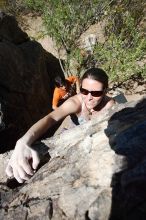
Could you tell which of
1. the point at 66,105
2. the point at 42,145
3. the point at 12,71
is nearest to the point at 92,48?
the point at 12,71

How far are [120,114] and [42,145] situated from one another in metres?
0.76

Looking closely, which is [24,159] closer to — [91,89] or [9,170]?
[9,170]

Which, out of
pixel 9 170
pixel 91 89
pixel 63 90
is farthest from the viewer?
pixel 63 90

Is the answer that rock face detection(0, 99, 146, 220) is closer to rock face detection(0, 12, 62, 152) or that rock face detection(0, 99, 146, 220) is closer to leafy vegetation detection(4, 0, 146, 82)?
rock face detection(0, 12, 62, 152)

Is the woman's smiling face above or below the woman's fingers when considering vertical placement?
below

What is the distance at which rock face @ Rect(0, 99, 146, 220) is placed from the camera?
93.9 inches

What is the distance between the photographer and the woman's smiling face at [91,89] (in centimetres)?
425

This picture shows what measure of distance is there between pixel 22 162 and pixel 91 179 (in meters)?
0.58

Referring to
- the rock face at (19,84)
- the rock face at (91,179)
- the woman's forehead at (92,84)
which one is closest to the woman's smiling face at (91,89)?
the woman's forehead at (92,84)

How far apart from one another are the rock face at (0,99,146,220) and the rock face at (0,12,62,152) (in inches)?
202

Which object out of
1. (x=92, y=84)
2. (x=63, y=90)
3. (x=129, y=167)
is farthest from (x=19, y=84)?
(x=129, y=167)

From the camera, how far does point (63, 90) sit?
31.8 feet

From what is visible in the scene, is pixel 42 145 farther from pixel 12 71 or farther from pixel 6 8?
pixel 6 8

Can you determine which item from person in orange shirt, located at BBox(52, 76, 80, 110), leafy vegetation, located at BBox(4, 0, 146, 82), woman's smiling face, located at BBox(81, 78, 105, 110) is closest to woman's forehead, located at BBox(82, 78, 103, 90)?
woman's smiling face, located at BBox(81, 78, 105, 110)
